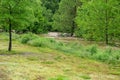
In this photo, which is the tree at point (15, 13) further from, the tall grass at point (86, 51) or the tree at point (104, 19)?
the tree at point (104, 19)

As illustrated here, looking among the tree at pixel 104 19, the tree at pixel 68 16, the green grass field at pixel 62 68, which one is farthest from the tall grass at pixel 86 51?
the tree at pixel 68 16

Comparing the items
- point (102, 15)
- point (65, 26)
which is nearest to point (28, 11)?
point (102, 15)

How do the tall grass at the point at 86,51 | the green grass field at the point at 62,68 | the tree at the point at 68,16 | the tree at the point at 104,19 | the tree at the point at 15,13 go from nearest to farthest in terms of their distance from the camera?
1. the green grass field at the point at 62,68
2. the tree at the point at 15,13
3. the tall grass at the point at 86,51
4. the tree at the point at 104,19
5. the tree at the point at 68,16

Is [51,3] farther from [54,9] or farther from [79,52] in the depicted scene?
[79,52]

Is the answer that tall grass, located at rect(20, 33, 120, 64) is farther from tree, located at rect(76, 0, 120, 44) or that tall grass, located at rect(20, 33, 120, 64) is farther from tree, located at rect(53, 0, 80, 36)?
tree, located at rect(53, 0, 80, 36)

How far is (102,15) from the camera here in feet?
172

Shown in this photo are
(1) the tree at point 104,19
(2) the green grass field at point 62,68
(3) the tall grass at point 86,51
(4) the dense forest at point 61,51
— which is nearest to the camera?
(2) the green grass field at point 62,68

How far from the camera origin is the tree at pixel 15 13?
34.0 meters

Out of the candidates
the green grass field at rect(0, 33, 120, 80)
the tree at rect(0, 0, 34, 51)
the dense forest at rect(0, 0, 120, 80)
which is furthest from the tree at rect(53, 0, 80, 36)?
the tree at rect(0, 0, 34, 51)

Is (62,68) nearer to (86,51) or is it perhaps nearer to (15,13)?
(15,13)

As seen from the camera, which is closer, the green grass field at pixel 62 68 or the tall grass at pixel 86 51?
the green grass field at pixel 62 68

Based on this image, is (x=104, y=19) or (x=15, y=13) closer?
(x=15, y=13)

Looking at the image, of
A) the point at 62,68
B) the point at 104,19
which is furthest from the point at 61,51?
the point at 62,68

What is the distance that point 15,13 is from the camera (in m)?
35.1
